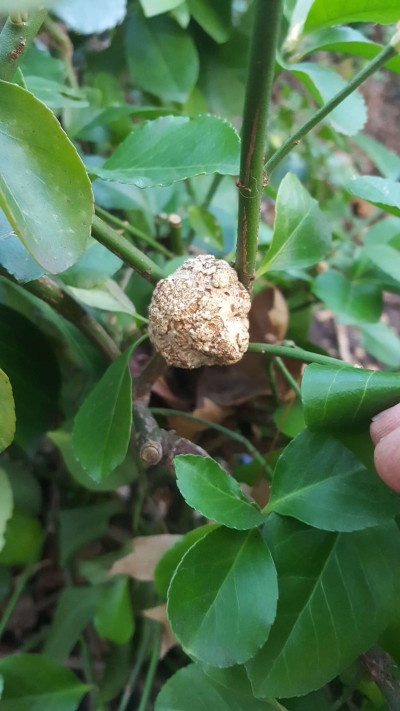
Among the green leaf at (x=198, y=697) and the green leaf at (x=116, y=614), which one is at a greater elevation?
the green leaf at (x=198, y=697)

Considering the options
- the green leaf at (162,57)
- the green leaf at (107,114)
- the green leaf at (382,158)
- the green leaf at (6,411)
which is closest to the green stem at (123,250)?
the green leaf at (6,411)

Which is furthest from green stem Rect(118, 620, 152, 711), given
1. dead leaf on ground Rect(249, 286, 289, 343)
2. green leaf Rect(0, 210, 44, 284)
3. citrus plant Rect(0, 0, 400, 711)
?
green leaf Rect(0, 210, 44, 284)

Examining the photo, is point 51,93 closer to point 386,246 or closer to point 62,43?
point 62,43

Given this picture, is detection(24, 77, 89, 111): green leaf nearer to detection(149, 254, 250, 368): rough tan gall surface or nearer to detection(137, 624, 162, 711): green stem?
detection(149, 254, 250, 368): rough tan gall surface

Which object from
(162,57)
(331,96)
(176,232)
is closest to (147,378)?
(176,232)

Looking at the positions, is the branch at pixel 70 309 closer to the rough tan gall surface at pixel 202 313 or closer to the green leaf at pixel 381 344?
the rough tan gall surface at pixel 202 313

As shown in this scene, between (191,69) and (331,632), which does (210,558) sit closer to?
(331,632)
